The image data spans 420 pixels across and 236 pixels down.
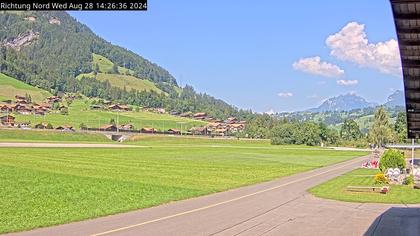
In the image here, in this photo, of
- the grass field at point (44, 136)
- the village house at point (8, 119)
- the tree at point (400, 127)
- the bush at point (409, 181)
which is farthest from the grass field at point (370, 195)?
the village house at point (8, 119)

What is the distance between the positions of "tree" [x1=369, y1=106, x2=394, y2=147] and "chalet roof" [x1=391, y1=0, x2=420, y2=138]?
454ft

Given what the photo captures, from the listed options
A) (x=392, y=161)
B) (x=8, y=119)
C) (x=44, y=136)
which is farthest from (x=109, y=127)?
(x=392, y=161)

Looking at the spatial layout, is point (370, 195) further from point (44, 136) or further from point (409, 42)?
point (44, 136)

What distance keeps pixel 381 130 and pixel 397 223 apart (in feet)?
443

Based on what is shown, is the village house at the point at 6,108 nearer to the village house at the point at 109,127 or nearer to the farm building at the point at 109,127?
the village house at the point at 109,127

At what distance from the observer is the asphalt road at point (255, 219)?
55.4 ft

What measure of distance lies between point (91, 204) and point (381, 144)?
142 metres

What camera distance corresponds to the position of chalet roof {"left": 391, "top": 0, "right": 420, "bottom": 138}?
8.97m

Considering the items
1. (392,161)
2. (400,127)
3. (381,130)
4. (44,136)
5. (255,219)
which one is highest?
(400,127)

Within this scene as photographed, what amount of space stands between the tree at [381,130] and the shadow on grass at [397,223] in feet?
425

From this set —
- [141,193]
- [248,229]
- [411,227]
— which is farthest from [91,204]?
[411,227]

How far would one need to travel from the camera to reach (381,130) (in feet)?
486

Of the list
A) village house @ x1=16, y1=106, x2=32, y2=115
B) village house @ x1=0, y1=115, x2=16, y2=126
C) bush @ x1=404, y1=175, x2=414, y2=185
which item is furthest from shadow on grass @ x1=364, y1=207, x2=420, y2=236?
village house @ x1=16, y1=106, x2=32, y2=115

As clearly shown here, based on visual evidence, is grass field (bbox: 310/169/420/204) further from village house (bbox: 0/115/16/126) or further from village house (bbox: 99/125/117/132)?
village house (bbox: 99/125/117/132)
